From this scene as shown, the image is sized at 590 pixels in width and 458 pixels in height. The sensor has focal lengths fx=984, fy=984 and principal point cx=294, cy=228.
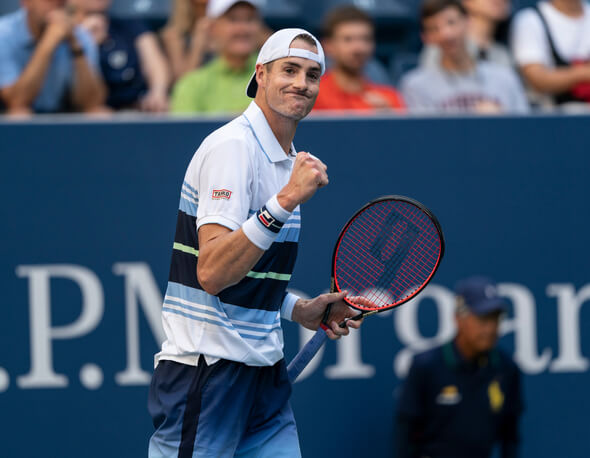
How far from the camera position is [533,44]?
5621 millimetres

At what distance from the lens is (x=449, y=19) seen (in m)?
5.40

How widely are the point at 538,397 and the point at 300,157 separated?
2.80 m

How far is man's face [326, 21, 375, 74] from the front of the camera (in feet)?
17.2

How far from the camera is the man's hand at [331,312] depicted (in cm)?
299

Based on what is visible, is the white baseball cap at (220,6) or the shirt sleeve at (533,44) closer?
the white baseball cap at (220,6)

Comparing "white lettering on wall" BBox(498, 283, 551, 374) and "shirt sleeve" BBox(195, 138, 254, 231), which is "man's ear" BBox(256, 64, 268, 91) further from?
"white lettering on wall" BBox(498, 283, 551, 374)

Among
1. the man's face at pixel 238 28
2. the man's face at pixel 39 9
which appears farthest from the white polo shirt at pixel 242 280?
the man's face at pixel 39 9

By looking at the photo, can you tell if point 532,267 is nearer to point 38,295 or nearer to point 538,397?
point 538,397

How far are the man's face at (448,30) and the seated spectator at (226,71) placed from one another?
100 cm

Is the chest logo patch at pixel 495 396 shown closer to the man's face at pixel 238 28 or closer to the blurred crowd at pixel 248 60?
the blurred crowd at pixel 248 60

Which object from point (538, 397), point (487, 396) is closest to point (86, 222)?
point (487, 396)

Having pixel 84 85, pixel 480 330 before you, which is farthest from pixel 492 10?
pixel 84 85

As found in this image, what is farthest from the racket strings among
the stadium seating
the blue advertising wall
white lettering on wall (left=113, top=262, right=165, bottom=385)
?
the stadium seating

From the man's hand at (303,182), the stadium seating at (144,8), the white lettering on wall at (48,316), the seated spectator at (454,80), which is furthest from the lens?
the stadium seating at (144,8)
